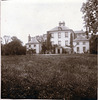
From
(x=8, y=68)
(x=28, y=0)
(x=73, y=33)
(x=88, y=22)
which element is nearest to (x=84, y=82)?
(x=73, y=33)

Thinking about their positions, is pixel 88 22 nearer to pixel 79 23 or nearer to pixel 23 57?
pixel 79 23

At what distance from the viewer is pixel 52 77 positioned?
269cm

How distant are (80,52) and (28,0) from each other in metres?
1.49

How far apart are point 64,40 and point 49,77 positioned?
30.7 inches

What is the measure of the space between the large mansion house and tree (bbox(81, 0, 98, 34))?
17 centimetres

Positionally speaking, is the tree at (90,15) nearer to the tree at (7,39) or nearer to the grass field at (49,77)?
the grass field at (49,77)

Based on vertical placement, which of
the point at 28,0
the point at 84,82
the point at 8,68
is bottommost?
the point at 84,82

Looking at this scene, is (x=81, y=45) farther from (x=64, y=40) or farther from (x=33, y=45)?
(x=33, y=45)

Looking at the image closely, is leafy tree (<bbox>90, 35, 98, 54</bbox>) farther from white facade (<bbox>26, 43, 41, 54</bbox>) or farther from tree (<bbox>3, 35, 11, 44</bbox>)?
tree (<bbox>3, 35, 11, 44</bbox>)

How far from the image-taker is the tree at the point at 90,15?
2.54m

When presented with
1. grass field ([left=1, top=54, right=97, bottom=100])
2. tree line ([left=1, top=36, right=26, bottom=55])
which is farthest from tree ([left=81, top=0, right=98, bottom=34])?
tree line ([left=1, top=36, right=26, bottom=55])

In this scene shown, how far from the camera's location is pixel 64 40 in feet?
9.23

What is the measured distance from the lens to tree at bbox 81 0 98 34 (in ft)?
8.33

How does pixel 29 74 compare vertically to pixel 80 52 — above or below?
below
